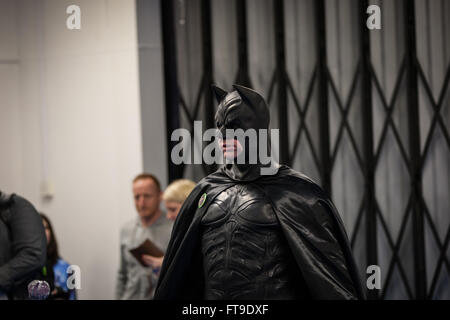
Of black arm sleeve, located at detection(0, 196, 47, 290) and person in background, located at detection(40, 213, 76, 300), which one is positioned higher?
black arm sleeve, located at detection(0, 196, 47, 290)

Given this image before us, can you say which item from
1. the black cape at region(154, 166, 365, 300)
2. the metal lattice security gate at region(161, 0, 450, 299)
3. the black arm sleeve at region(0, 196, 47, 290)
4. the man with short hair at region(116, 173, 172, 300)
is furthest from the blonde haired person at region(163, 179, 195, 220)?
the black cape at region(154, 166, 365, 300)

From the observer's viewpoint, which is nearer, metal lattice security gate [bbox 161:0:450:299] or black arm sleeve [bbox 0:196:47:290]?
black arm sleeve [bbox 0:196:47:290]

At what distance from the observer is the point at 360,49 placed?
253 inches

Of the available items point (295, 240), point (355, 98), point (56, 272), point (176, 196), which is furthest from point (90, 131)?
point (295, 240)

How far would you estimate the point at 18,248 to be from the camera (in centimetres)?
421

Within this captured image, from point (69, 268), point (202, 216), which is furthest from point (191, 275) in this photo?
point (69, 268)

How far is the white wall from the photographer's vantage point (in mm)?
6594

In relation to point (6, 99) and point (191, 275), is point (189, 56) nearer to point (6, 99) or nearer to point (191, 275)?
point (6, 99)

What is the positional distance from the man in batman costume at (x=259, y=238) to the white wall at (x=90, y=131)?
305 cm

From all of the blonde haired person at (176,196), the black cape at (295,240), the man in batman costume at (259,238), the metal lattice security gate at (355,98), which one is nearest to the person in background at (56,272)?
the blonde haired person at (176,196)

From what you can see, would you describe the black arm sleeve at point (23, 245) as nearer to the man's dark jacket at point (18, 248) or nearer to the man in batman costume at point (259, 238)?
the man's dark jacket at point (18, 248)

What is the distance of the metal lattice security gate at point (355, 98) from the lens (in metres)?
6.21

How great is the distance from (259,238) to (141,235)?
8.46 ft

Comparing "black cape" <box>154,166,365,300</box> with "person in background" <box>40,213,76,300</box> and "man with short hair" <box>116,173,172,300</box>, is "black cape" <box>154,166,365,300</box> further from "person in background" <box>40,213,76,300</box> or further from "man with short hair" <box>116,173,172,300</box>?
"man with short hair" <box>116,173,172,300</box>
